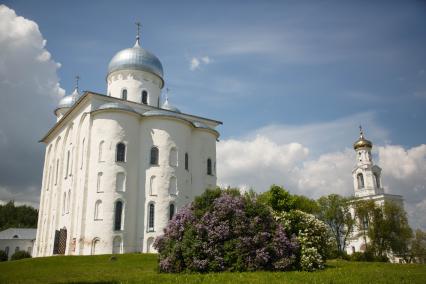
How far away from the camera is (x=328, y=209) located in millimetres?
42000

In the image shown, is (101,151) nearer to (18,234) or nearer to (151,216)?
(151,216)

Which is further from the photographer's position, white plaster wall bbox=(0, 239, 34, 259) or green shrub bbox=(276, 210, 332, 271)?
white plaster wall bbox=(0, 239, 34, 259)

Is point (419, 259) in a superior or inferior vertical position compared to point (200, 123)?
inferior

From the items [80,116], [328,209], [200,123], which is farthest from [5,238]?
[328,209]

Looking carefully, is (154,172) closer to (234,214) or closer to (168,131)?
(168,131)

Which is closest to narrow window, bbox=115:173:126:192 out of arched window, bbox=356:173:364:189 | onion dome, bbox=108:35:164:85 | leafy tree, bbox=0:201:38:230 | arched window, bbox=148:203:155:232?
arched window, bbox=148:203:155:232

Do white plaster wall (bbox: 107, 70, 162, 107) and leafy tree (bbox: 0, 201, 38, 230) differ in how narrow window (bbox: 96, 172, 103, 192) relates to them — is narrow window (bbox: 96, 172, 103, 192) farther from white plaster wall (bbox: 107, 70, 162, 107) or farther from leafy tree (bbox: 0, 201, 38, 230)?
leafy tree (bbox: 0, 201, 38, 230)

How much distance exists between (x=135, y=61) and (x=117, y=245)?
18.5m

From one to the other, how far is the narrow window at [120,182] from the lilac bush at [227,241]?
1335cm

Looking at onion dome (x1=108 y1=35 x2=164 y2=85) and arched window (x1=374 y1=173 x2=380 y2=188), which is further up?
onion dome (x1=108 y1=35 x2=164 y2=85)

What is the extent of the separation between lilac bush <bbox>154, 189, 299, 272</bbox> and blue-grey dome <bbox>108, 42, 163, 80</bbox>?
24.1 m

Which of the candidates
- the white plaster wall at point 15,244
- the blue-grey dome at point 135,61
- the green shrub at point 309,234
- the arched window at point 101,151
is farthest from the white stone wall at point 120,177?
the white plaster wall at point 15,244

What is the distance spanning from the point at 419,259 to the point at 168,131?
30443 mm

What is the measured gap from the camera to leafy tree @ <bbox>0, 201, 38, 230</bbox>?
83562 millimetres
